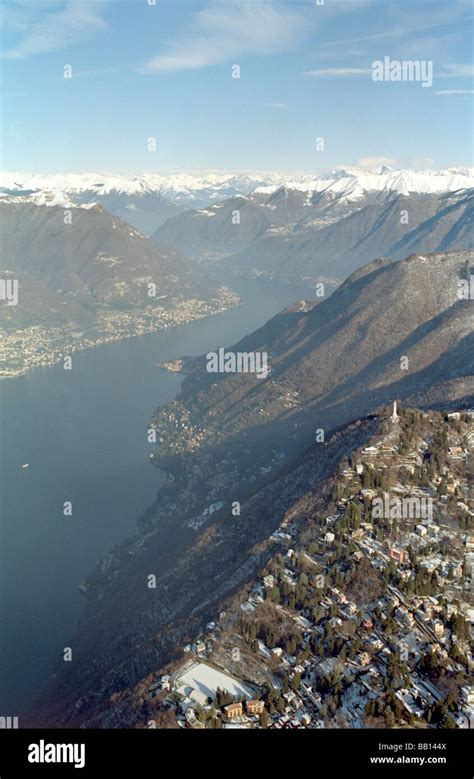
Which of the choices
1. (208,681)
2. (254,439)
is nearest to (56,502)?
(254,439)

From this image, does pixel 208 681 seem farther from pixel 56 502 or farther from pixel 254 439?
pixel 254 439

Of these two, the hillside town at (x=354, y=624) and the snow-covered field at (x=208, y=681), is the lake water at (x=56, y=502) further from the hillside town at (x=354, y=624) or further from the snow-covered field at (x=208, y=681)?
the hillside town at (x=354, y=624)

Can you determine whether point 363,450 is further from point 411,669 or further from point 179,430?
point 179,430

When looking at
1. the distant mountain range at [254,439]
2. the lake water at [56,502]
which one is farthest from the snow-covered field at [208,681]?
the lake water at [56,502]

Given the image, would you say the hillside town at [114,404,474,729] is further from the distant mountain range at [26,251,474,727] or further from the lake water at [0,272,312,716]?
the lake water at [0,272,312,716]

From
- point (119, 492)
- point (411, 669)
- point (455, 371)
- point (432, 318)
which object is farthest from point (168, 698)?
point (432, 318)
